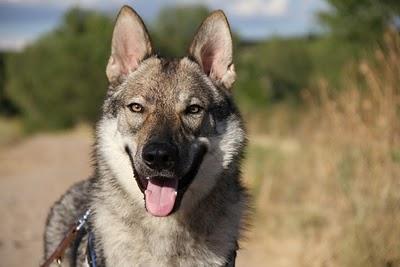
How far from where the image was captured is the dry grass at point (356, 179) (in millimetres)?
6715

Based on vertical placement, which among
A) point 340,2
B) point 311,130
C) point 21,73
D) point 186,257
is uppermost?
point 186,257

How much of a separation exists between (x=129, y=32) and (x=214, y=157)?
43.5 inches

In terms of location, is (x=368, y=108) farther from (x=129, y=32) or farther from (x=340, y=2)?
(x=340, y=2)

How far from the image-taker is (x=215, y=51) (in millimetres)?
4797

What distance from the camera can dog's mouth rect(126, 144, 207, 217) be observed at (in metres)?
3.99

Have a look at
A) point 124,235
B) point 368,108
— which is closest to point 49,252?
point 124,235

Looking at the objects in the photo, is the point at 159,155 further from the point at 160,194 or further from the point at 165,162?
the point at 160,194

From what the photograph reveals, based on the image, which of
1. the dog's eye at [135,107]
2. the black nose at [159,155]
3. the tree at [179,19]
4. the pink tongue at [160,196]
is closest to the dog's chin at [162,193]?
the pink tongue at [160,196]

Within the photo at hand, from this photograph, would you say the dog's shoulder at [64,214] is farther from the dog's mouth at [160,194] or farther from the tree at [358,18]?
the tree at [358,18]

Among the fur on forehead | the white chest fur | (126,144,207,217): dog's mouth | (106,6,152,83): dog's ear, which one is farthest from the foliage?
(126,144,207,217): dog's mouth

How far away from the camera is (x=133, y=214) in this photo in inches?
166

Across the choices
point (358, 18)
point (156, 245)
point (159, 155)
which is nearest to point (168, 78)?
A: point (159, 155)

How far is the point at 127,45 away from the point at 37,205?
7.10m

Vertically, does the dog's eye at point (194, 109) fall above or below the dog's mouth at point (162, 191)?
above
